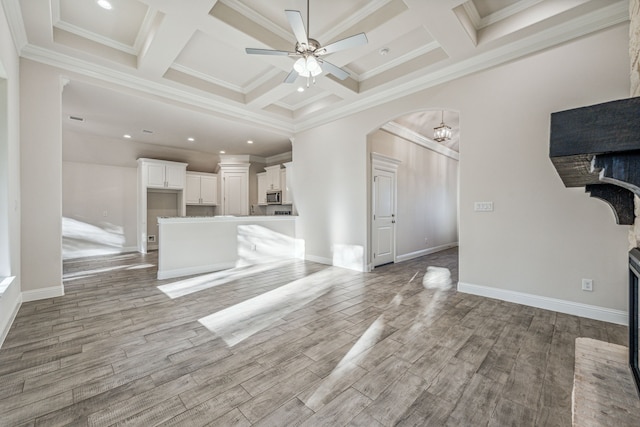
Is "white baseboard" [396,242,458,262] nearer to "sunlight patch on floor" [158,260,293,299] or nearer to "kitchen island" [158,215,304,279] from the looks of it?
"kitchen island" [158,215,304,279]

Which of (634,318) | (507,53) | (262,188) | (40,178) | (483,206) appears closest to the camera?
(634,318)

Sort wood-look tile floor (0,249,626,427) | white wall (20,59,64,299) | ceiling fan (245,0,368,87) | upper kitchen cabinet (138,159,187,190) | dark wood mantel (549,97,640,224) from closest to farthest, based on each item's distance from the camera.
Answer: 1. dark wood mantel (549,97,640,224)
2. wood-look tile floor (0,249,626,427)
3. ceiling fan (245,0,368,87)
4. white wall (20,59,64,299)
5. upper kitchen cabinet (138,159,187,190)

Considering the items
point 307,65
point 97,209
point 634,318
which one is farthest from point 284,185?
point 634,318

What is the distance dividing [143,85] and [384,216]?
191 inches

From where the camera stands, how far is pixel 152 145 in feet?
23.6

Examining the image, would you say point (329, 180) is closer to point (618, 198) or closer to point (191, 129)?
point (191, 129)

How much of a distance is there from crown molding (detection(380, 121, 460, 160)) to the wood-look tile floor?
11.5 ft

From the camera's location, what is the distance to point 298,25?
2457 mm

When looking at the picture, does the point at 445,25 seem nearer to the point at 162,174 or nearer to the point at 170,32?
the point at 170,32

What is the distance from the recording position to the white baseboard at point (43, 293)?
10.9 feet

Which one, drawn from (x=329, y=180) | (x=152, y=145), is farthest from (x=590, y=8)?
(x=152, y=145)

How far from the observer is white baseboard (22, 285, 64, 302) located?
3.32 m

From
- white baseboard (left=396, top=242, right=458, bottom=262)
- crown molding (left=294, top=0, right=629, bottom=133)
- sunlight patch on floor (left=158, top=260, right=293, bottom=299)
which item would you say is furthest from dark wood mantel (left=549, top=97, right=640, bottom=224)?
white baseboard (left=396, top=242, right=458, bottom=262)

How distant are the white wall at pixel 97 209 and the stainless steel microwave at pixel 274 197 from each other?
378cm
